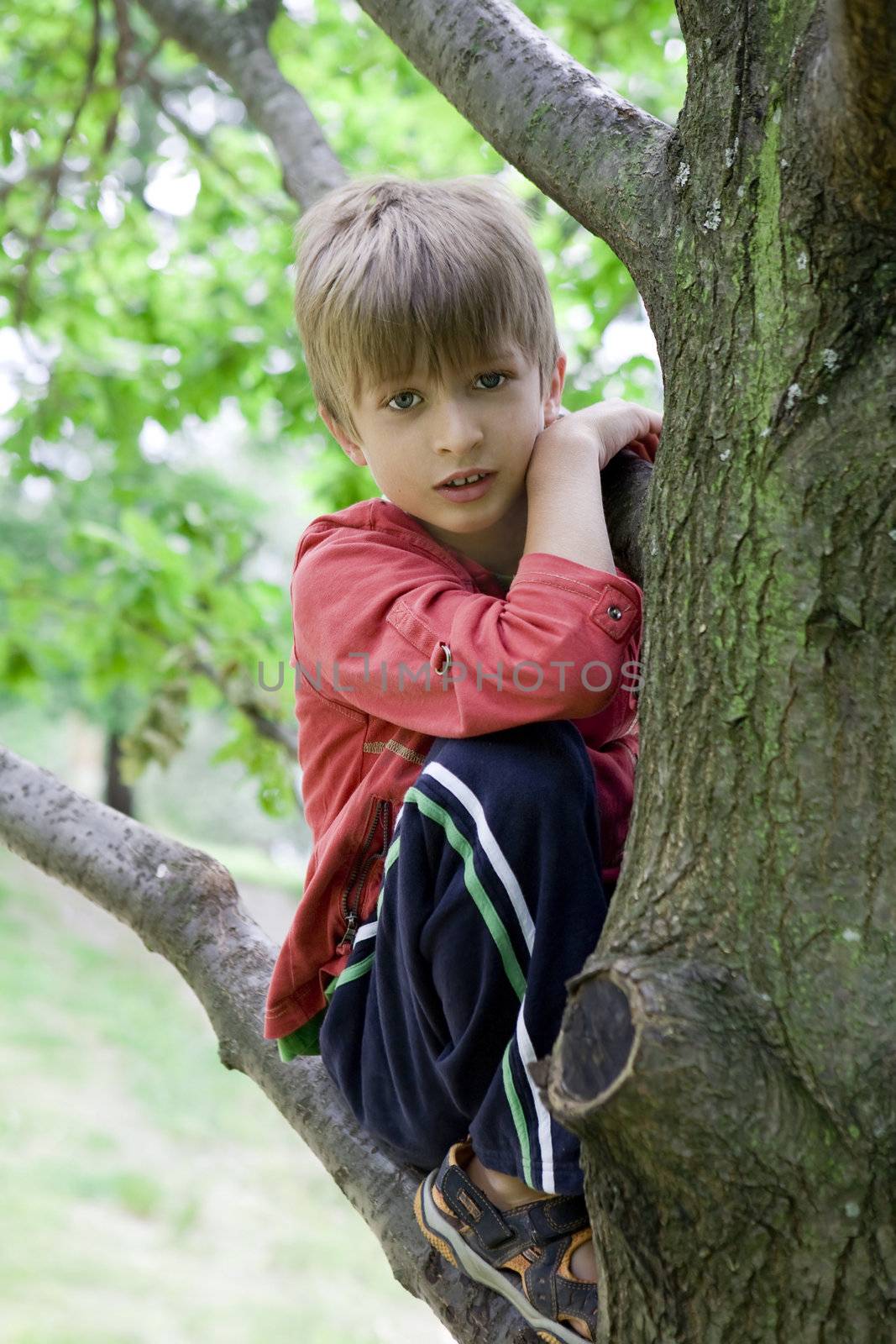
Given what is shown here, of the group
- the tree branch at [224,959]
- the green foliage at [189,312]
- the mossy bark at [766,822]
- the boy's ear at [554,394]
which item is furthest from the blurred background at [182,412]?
the mossy bark at [766,822]

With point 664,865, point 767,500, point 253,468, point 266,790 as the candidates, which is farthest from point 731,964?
point 253,468

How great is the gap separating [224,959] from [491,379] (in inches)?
34.9

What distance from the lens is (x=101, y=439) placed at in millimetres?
4785

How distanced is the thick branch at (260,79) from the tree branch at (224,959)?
1.21 metres

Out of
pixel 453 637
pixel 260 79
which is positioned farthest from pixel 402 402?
pixel 260 79

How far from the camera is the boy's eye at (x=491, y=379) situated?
4.83 ft

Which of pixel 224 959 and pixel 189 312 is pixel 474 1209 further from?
pixel 189 312

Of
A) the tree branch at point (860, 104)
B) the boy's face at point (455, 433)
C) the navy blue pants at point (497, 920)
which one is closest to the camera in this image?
the tree branch at point (860, 104)

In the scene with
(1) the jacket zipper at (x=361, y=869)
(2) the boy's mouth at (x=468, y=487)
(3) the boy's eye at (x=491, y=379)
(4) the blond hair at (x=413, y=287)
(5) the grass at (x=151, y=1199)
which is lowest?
(5) the grass at (x=151, y=1199)

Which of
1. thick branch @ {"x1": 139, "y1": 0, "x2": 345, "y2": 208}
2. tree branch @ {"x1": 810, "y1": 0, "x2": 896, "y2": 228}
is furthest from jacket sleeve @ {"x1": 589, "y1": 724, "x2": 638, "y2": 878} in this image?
thick branch @ {"x1": 139, "y1": 0, "x2": 345, "y2": 208}

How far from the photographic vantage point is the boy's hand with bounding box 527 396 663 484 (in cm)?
147

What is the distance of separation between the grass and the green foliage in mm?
3320

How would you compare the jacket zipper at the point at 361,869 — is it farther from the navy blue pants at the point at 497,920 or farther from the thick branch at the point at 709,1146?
the thick branch at the point at 709,1146

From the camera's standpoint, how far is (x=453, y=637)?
1325 millimetres
